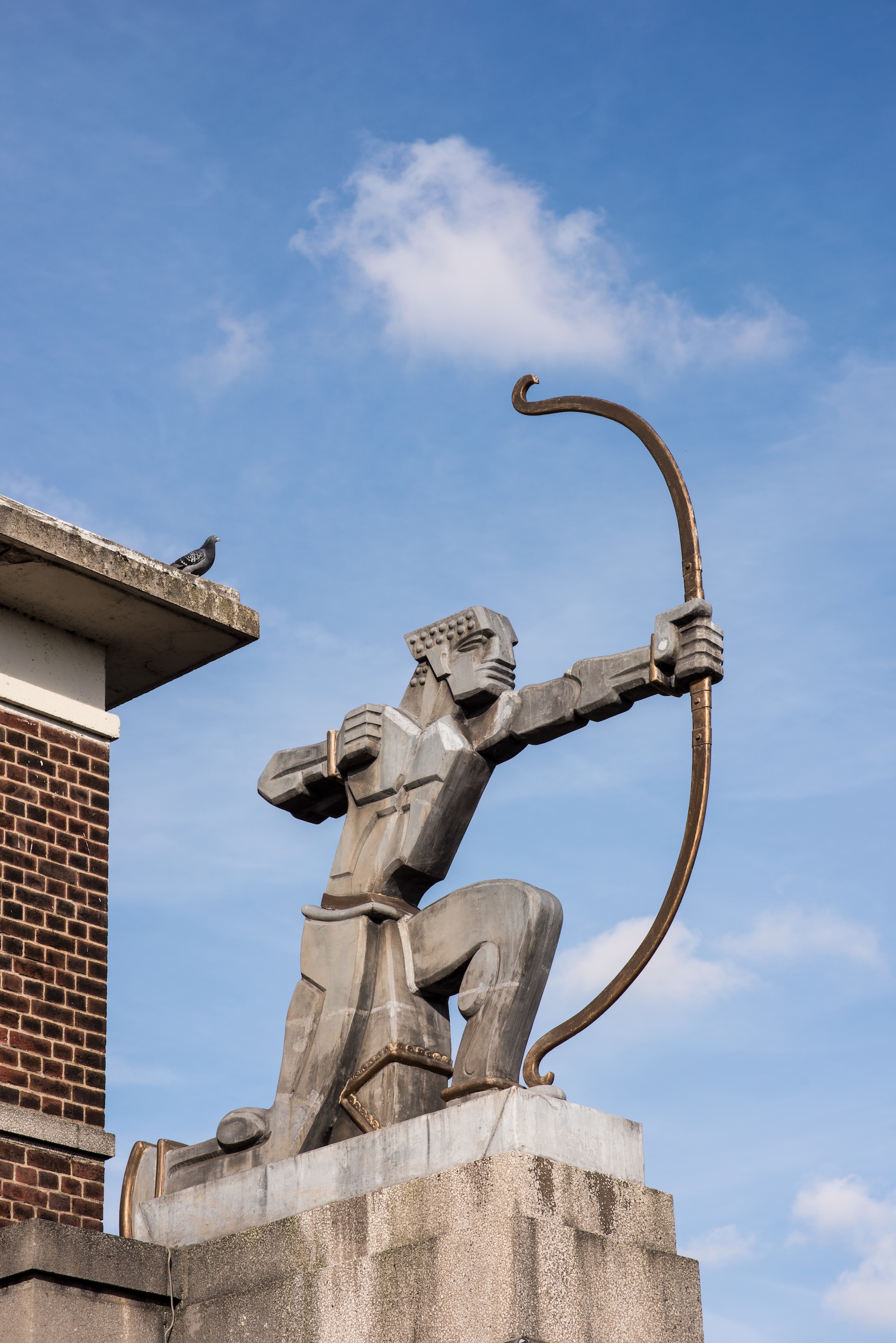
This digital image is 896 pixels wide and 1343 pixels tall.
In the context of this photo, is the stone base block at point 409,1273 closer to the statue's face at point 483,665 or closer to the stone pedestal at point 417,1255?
the stone pedestal at point 417,1255

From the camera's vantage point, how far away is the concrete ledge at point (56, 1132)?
9.30m

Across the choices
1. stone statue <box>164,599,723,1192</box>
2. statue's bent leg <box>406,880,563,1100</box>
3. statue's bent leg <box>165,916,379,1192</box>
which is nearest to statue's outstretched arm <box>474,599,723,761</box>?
stone statue <box>164,599,723,1192</box>

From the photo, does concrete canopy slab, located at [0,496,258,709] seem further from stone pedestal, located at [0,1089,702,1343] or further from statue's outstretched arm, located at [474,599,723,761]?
stone pedestal, located at [0,1089,702,1343]

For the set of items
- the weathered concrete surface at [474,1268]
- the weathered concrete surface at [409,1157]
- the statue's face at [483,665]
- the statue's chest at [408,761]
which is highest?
the statue's face at [483,665]

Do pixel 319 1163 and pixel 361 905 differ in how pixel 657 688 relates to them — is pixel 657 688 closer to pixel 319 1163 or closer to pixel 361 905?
pixel 361 905

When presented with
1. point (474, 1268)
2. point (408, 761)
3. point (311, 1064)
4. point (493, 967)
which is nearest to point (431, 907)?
point (493, 967)

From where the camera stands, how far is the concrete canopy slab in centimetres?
1010

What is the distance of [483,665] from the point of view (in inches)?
369

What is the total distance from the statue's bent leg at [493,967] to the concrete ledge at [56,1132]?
1.96 metres

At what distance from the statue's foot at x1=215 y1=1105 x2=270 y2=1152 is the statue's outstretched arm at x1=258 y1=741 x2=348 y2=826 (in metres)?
1.58

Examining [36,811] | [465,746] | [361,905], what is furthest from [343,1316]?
[36,811]

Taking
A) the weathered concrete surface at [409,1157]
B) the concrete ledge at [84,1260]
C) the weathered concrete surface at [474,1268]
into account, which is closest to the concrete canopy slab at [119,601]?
the weathered concrete surface at [409,1157]

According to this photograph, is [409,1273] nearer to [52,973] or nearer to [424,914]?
[424,914]

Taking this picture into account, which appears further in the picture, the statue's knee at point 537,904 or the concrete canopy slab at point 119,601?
the concrete canopy slab at point 119,601
